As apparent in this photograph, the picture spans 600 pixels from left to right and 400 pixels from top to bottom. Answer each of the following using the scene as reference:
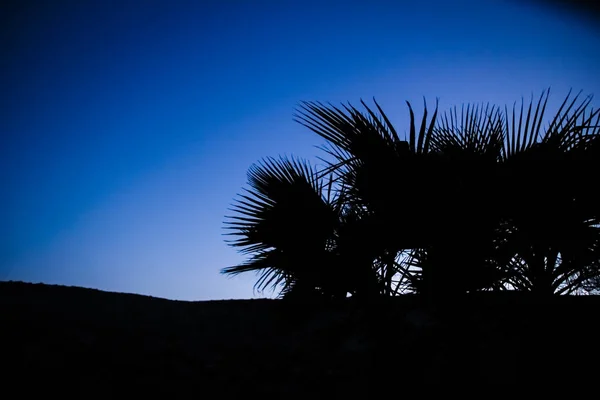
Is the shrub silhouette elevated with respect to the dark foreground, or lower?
elevated

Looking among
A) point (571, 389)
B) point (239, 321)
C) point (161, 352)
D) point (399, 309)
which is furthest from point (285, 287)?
point (571, 389)

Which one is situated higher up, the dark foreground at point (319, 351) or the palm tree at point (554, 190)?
the palm tree at point (554, 190)

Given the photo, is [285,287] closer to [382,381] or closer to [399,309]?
[399,309]

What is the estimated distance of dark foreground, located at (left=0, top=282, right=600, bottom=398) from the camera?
201 cm

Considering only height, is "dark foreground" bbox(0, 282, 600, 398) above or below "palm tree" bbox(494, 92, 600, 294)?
below

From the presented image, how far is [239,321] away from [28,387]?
7.75ft

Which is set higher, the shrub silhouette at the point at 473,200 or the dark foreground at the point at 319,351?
the shrub silhouette at the point at 473,200

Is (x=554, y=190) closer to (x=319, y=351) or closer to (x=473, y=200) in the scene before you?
(x=473, y=200)

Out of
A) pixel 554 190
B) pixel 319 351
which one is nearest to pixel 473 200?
pixel 554 190

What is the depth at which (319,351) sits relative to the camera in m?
2.82

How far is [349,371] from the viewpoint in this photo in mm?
2330

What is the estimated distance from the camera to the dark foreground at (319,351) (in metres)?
2.01

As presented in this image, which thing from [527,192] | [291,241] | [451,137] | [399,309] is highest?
[451,137]

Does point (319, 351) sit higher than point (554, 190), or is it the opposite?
point (554, 190)
